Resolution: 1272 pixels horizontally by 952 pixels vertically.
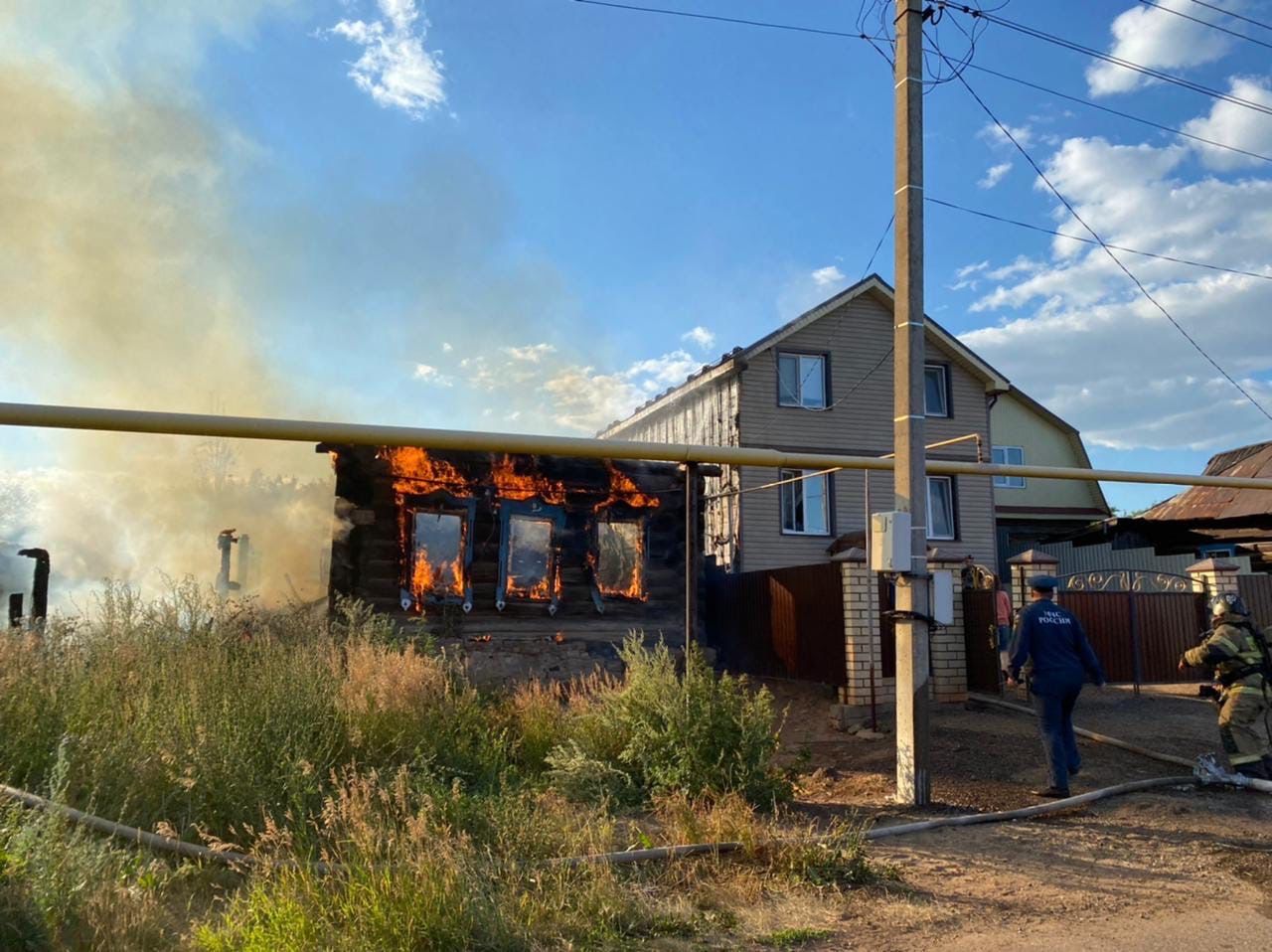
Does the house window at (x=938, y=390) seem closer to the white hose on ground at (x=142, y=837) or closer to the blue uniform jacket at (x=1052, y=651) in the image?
the blue uniform jacket at (x=1052, y=651)

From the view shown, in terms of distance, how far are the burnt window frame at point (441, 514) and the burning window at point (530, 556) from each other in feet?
1.67

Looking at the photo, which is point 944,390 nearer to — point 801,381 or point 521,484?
point 801,381

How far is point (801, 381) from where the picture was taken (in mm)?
21531

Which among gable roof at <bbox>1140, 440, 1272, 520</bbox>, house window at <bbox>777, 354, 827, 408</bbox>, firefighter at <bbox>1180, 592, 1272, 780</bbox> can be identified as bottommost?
firefighter at <bbox>1180, 592, 1272, 780</bbox>

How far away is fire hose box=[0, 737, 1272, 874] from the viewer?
498 cm

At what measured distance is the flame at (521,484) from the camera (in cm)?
1496

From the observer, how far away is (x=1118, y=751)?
946 centimetres

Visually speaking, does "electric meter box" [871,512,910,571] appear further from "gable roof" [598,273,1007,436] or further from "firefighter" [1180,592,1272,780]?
"gable roof" [598,273,1007,436]

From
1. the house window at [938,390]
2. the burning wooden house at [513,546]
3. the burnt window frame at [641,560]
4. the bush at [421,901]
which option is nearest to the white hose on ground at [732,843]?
the bush at [421,901]

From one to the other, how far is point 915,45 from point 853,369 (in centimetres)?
1413

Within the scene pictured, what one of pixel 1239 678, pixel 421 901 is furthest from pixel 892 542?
pixel 421 901

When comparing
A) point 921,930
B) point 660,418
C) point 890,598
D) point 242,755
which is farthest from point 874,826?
point 660,418

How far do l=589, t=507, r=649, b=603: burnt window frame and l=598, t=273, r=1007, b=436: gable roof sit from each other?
590 cm

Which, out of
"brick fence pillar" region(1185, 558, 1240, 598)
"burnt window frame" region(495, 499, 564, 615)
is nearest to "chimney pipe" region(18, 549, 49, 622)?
"burnt window frame" region(495, 499, 564, 615)
